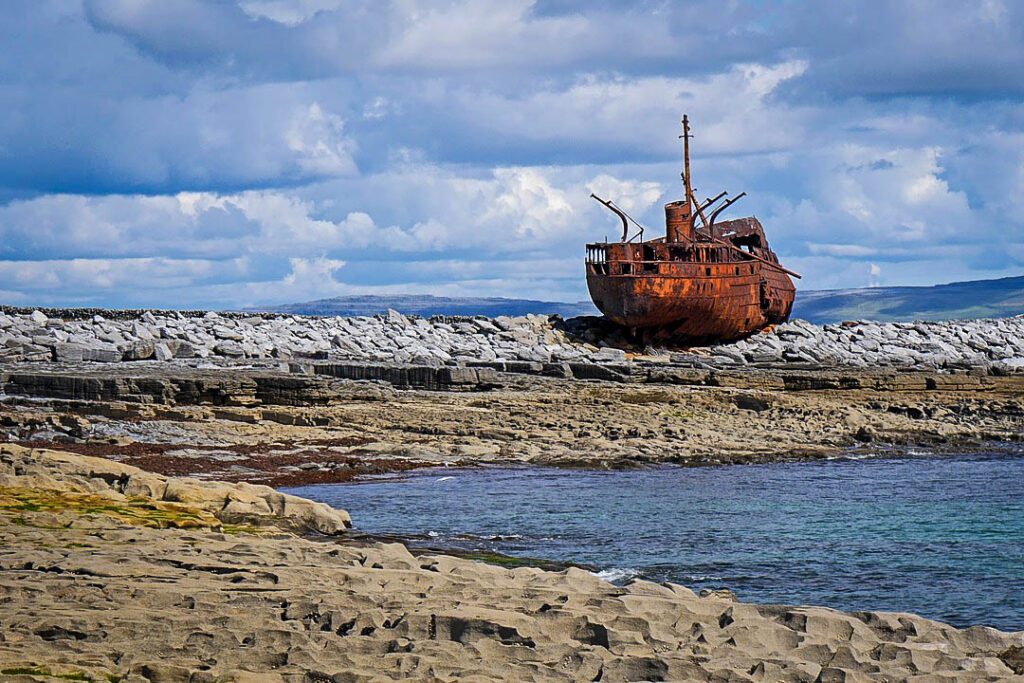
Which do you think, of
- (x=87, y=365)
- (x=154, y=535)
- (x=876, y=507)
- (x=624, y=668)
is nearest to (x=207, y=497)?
(x=154, y=535)

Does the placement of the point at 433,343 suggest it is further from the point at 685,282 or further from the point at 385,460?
the point at 385,460

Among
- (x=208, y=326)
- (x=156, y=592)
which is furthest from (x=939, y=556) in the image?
(x=208, y=326)

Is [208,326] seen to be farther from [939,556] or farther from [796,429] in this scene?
[939,556]

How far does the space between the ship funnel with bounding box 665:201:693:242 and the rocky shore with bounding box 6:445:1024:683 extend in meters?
31.4

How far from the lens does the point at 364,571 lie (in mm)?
8938

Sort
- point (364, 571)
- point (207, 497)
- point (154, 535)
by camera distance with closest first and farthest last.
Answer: point (364, 571)
point (154, 535)
point (207, 497)

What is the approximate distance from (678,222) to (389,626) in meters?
34.4

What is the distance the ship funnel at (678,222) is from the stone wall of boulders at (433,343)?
3710mm

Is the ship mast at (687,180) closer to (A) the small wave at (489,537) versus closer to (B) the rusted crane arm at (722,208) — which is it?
(B) the rusted crane arm at (722,208)

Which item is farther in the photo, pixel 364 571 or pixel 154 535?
pixel 154 535

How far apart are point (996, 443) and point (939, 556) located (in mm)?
10413

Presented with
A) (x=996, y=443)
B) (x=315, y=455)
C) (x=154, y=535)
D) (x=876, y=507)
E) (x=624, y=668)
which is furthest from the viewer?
(x=996, y=443)

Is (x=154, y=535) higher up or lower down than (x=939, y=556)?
higher up

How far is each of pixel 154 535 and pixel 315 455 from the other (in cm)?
876
